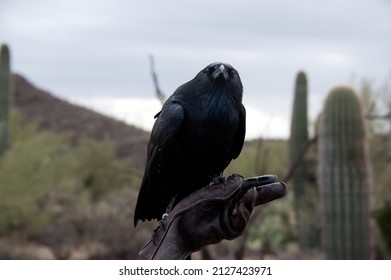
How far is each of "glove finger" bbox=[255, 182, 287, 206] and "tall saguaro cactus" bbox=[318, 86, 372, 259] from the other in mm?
5592

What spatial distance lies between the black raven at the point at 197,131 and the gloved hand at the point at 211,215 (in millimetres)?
110

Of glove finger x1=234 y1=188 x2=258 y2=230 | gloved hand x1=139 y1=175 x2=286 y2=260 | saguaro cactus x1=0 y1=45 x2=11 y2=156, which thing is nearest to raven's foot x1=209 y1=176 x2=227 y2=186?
gloved hand x1=139 y1=175 x2=286 y2=260

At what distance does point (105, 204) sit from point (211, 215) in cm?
919

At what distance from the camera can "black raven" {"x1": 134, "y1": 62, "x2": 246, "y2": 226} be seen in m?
3.12

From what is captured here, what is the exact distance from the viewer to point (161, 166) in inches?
129

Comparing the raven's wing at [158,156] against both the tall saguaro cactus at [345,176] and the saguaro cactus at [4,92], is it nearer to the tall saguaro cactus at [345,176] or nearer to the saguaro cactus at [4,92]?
the tall saguaro cactus at [345,176]

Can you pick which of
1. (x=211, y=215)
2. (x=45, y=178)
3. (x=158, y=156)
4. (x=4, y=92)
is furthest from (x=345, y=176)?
(x=4, y=92)

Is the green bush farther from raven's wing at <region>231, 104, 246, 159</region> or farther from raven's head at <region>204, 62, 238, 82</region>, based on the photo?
raven's head at <region>204, 62, 238, 82</region>

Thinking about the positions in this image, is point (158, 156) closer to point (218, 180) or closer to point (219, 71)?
point (218, 180)

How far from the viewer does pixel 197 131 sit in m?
3.12

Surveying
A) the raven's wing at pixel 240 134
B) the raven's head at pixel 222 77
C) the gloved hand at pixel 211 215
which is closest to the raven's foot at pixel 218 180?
the gloved hand at pixel 211 215

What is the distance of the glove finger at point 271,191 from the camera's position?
3.13m
